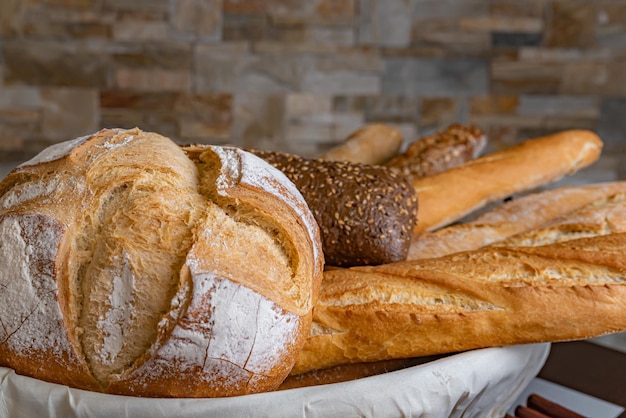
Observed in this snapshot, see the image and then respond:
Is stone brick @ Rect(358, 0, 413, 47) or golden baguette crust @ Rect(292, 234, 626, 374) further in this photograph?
stone brick @ Rect(358, 0, 413, 47)

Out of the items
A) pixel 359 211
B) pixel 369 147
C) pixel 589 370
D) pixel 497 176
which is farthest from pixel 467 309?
pixel 369 147

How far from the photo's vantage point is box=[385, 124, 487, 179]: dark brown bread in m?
1.41

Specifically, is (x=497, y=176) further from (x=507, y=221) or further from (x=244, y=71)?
(x=244, y=71)

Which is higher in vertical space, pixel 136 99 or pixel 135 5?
pixel 135 5

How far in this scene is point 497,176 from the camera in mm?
1356

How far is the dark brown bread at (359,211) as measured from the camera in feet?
3.38

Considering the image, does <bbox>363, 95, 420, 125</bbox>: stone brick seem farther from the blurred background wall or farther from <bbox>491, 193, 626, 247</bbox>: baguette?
<bbox>491, 193, 626, 247</bbox>: baguette

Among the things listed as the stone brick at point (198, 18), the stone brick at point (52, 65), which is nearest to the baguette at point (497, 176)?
the stone brick at point (198, 18)

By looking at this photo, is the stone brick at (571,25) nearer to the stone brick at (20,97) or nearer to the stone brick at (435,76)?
the stone brick at (435,76)

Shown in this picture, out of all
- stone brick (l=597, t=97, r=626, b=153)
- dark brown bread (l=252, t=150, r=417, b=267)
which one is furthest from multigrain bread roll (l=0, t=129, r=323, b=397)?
stone brick (l=597, t=97, r=626, b=153)

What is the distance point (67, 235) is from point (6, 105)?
2.05 metres

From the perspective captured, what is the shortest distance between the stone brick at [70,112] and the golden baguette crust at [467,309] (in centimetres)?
192

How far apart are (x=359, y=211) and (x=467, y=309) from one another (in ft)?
0.85

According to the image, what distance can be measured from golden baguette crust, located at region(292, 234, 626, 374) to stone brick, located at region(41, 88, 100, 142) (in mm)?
1925
